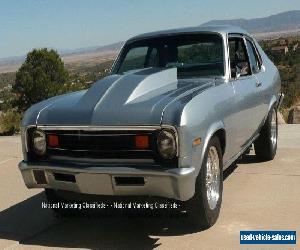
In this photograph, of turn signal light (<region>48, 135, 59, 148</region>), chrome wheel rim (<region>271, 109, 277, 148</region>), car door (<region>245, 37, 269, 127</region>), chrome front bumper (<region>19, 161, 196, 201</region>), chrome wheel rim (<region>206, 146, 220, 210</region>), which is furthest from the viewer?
chrome wheel rim (<region>271, 109, 277, 148</region>)

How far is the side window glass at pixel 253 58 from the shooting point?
5.72 m

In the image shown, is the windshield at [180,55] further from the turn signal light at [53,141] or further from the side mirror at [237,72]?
the turn signal light at [53,141]

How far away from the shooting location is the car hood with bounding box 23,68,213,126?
359 centimetres

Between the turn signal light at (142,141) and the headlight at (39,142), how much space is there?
84cm

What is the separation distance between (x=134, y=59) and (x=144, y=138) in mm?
2139

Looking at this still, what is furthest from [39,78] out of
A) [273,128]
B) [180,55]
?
[180,55]

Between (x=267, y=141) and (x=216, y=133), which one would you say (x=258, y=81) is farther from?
(x=216, y=133)

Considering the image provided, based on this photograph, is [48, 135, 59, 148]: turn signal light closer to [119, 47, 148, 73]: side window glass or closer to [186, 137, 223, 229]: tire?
[186, 137, 223, 229]: tire

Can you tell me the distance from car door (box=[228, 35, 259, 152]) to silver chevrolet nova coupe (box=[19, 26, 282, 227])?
2 centimetres

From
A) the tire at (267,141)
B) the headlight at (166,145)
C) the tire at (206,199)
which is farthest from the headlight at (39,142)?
the tire at (267,141)

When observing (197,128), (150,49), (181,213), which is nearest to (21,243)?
(181,213)

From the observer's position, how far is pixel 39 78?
33219mm

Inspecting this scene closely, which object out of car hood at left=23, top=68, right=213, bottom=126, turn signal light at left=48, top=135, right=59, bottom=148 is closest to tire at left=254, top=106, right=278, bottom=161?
car hood at left=23, top=68, right=213, bottom=126

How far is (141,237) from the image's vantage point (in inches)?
158
